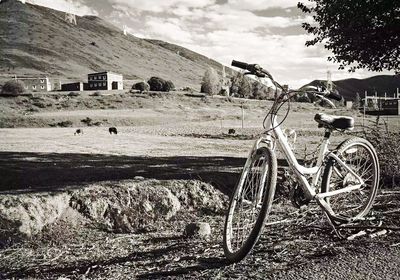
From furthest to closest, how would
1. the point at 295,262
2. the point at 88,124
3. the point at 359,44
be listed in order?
1. the point at 88,124
2. the point at 359,44
3. the point at 295,262

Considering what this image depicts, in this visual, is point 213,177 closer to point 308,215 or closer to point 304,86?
point 308,215

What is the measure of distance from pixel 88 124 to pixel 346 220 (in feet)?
140

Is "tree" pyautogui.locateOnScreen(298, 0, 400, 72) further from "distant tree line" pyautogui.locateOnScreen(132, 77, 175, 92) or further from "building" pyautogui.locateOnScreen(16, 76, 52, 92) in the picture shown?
"building" pyautogui.locateOnScreen(16, 76, 52, 92)

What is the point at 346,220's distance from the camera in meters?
4.23

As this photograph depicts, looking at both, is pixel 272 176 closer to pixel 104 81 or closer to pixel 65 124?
pixel 65 124

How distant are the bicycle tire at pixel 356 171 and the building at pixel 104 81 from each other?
127 meters

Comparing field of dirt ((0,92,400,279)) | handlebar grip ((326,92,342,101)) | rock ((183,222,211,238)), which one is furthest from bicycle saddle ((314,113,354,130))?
rock ((183,222,211,238))

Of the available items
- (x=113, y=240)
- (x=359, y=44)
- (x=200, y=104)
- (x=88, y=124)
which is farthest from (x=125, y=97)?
(x=113, y=240)

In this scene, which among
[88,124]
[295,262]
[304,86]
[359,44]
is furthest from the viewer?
[88,124]

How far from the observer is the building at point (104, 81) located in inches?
5037

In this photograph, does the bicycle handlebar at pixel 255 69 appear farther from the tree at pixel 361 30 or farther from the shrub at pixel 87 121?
the shrub at pixel 87 121

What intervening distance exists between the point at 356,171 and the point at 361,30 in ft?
21.4

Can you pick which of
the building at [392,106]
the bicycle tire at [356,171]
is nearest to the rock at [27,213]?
the bicycle tire at [356,171]

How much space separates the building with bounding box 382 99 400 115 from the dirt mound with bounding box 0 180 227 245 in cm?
7420
